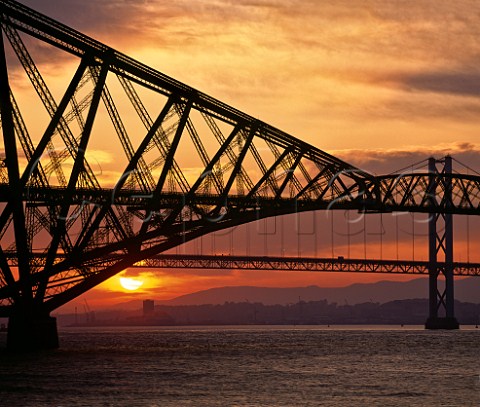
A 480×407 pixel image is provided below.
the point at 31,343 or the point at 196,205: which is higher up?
the point at 196,205

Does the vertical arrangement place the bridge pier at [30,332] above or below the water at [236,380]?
above

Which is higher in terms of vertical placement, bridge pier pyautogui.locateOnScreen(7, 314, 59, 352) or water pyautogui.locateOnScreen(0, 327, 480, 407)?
bridge pier pyautogui.locateOnScreen(7, 314, 59, 352)

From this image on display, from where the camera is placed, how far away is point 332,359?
95500 millimetres

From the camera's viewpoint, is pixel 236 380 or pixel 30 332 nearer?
pixel 236 380

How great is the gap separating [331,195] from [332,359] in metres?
14.3

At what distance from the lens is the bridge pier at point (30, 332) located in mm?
81375

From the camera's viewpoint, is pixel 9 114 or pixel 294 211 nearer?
pixel 9 114

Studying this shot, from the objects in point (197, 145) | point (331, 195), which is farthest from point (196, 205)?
point (331, 195)

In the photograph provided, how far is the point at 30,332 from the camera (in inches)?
3238

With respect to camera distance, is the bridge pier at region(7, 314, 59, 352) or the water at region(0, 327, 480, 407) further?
the bridge pier at region(7, 314, 59, 352)

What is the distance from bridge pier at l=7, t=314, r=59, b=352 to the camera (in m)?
81.4

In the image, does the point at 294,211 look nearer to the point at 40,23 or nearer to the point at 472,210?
the point at 40,23

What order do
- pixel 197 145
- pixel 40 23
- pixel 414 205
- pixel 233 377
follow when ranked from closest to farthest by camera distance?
pixel 233 377 < pixel 40 23 < pixel 197 145 < pixel 414 205

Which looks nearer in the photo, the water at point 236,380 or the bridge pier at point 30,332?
the water at point 236,380
